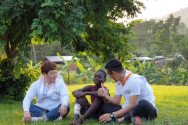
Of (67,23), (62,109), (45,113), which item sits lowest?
(45,113)

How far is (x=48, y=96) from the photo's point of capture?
4.55 metres

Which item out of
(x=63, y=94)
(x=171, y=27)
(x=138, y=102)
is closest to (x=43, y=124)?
(x=63, y=94)

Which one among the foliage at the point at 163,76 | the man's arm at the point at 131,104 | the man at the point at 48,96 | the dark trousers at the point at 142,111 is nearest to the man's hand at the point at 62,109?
the man at the point at 48,96

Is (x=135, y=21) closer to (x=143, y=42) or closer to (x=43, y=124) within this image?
(x=43, y=124)

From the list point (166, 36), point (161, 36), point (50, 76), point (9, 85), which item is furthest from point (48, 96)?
point (166, 36)

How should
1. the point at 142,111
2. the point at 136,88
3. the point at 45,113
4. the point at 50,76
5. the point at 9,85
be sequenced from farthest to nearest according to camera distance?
the point at 9,85
the point at 45,113
the point at 50,76
the point at 142,111
the point at 136,88

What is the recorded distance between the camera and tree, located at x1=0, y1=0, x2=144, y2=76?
5633mm

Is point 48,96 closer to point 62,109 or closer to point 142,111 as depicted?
point 62,109

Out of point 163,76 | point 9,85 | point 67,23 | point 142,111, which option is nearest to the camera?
point 142,111

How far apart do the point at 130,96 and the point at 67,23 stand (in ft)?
10.3

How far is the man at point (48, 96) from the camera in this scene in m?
4.33

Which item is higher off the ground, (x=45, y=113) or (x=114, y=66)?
(x=114, y=66)

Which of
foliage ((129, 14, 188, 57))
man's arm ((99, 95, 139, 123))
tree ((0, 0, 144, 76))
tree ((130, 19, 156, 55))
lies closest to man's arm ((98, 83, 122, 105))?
man's arm ((99, 95, 139, 123))

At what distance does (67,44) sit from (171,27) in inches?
2393
